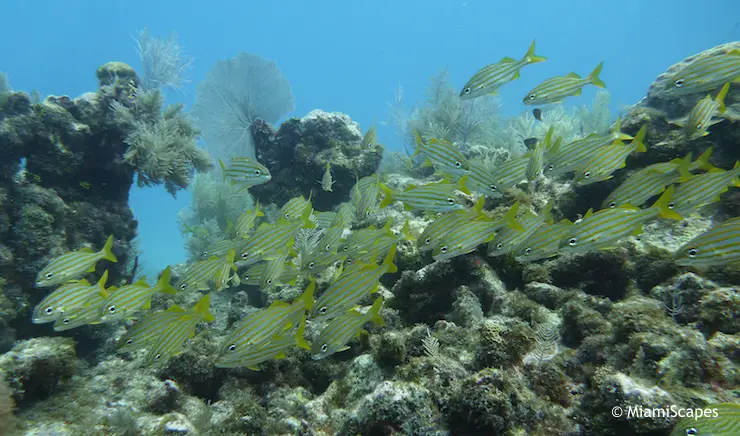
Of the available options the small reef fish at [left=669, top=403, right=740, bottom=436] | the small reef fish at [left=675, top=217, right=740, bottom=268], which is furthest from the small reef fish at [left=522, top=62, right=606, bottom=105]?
the small reef fish at [left=669, top=403, right=740, bottom=436]

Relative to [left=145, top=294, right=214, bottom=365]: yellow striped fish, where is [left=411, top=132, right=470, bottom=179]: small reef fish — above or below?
above

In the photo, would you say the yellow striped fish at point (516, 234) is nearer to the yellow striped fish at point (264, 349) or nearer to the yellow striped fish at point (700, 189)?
the yellow striped fish at point (700, 189)

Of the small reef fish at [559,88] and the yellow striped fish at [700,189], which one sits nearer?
the yellow striped fish at [700,189]

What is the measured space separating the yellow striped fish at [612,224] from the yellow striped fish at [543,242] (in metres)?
0.21

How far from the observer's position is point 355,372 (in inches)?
143

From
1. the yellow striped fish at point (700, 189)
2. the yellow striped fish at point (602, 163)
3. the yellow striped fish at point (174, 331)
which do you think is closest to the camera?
the yellow striped fish at point (700, 189)

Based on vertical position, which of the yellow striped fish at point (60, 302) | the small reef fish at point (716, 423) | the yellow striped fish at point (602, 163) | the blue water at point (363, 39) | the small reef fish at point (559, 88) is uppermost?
the blue water at point (363, 39)

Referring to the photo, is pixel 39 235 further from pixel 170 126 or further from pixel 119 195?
pixel 170 126

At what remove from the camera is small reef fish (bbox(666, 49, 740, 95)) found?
12.7 feet

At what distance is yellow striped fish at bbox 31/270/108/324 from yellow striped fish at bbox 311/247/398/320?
8.74ft

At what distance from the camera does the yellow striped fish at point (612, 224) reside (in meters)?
3.12

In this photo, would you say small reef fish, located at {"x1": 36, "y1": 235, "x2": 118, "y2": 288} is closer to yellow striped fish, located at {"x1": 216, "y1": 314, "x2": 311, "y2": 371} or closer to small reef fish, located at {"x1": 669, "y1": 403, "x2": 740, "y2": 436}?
yellow striped fish, located at {"x1": 216, "y1": 314, "x2": 311, "y2": 371}

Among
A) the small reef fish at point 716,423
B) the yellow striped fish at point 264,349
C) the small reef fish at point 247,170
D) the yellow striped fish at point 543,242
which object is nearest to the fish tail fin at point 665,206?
the yellow striped fish at point 543,242

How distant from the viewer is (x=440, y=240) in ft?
11.9
